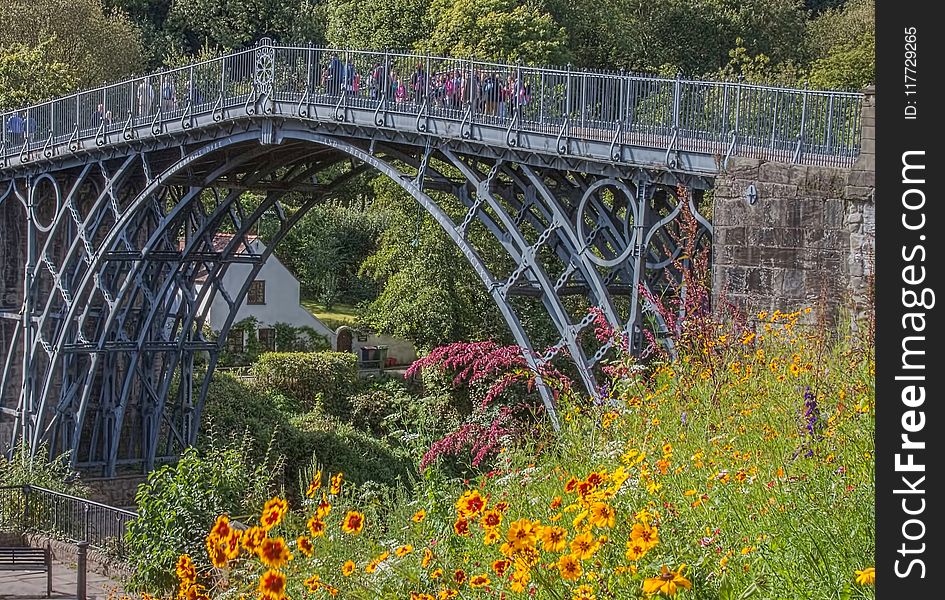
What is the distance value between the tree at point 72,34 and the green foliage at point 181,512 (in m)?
31.9

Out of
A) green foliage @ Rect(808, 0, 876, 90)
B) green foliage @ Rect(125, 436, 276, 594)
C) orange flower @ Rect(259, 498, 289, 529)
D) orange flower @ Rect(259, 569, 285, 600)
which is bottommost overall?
green foliage @ Rect(125, 436, 276, 594)

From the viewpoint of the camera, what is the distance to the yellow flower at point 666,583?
5.05m

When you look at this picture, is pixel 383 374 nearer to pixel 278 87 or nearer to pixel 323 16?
pixel 278 87

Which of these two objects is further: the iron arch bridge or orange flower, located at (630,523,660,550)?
the iron arch bridge

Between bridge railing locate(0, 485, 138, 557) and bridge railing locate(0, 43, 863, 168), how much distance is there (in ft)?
20.6

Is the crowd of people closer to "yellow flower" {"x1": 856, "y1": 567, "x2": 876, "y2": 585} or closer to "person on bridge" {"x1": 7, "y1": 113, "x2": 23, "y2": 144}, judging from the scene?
"person on bridge" {"x1": 7, "y1": 113, "x2": 23, "y2": 144}

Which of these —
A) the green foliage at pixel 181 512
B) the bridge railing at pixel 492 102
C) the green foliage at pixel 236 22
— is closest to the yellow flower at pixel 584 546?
the green foliage at pixel 181 512

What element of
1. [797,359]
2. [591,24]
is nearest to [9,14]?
[591,24]

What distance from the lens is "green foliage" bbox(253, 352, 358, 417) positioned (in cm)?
3484

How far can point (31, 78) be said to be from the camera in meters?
38.7

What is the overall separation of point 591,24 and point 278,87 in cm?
2869

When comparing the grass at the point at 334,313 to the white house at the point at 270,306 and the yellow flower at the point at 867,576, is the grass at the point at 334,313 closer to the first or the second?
the white house at the point at 270,306

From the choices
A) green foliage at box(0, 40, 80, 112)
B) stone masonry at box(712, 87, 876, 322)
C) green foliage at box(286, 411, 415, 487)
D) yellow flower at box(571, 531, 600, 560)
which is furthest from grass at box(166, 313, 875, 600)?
green foliage at box(0, 40, 80, 112)

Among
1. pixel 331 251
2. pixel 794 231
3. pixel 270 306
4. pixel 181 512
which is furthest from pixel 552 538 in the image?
pixel 331 251
